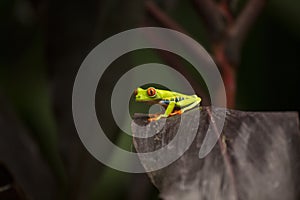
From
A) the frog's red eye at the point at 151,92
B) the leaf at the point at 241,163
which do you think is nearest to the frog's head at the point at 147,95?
the frog's red eye at the point at 151,92

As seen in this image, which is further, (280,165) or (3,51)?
(3,51)

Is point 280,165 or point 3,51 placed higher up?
point 3,51

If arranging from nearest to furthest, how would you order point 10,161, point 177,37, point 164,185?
1. point 164,185
2. point 10,161
3. point 177,37

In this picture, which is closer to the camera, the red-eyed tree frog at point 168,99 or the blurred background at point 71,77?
the red-eyed tree frog at point 168,99

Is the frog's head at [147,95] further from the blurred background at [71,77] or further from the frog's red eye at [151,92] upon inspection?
the blurred background at [71,77]

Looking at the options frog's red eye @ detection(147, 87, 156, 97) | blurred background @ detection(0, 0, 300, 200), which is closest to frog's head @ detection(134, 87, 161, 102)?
frog's red eye @ detection(147, 87, 156, 97)

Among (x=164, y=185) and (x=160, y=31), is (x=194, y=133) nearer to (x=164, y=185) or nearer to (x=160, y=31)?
(x=164, y=185)

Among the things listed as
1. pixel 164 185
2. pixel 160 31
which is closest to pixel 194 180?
pixel 164 185

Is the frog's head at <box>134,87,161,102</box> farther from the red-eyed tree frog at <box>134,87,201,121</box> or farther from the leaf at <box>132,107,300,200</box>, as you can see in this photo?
the leaf at <box>132,107,300,200</box>
